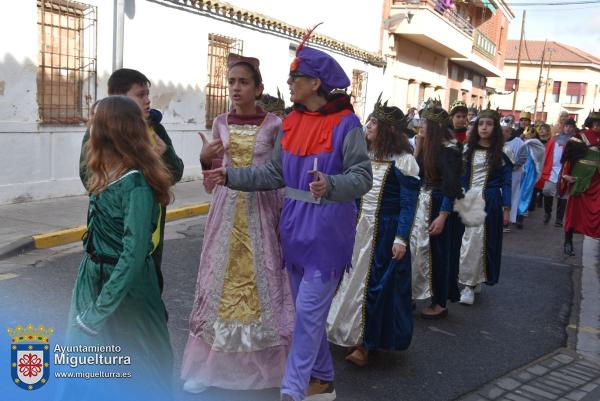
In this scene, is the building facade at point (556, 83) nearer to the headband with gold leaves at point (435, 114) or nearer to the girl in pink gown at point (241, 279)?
the headband with gold leaves at point (435, 114)

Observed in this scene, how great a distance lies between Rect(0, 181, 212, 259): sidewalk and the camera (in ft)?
21.6

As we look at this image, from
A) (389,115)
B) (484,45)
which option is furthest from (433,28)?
(389,115)

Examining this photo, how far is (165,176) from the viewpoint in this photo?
2.52 metres

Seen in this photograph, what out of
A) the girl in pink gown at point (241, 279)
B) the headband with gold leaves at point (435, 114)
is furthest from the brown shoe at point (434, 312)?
the girl in pink gown at point (241, 279)

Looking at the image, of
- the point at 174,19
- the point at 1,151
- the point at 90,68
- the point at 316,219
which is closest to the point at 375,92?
the point at 174,19

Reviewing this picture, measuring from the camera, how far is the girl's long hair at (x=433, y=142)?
15.9 feet

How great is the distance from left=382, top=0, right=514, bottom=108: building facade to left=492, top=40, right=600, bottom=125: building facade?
29.6 metres

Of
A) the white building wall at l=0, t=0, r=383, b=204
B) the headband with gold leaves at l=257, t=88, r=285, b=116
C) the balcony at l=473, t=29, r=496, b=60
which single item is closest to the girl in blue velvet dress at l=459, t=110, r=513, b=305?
the headband with gold leaves at l=257, t=88, r=285, b=116

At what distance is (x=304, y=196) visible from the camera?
10.5 feet

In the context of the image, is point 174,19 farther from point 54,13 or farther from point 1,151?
point 1,151

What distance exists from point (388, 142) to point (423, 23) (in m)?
17.8

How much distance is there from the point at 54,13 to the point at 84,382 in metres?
7.61

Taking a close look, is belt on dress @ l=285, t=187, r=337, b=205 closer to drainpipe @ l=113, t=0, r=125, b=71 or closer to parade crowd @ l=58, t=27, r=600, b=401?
parade crowd @ l=58, t=27, r=600, b=401

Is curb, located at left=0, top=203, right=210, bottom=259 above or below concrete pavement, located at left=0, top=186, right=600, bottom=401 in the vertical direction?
above
